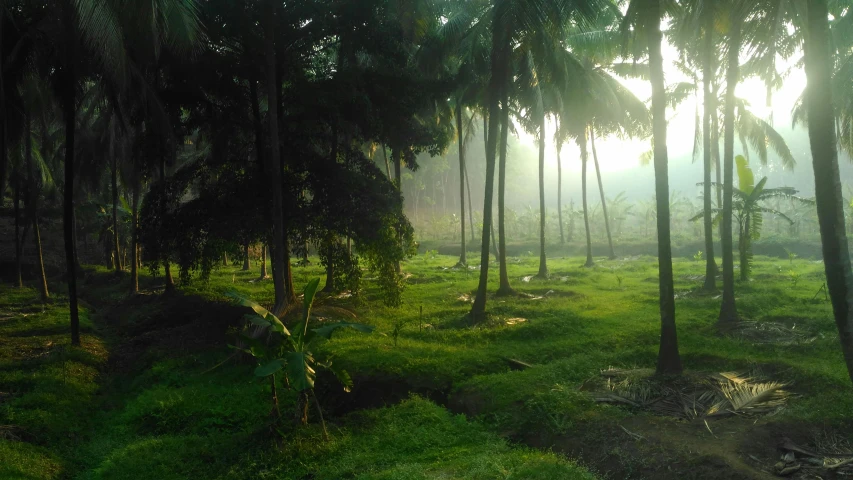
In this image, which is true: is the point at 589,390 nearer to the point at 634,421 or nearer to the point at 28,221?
the point at 634,421

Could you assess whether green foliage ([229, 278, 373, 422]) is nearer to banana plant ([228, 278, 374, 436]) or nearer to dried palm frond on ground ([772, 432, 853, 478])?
banana plant ([228, 278, 374, 436])

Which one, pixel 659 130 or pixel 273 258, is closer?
pixel 659 130

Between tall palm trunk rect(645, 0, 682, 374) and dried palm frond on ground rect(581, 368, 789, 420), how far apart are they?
1.39 ft

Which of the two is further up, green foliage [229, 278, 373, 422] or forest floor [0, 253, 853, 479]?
green foliage [229, 278, 373, 422]

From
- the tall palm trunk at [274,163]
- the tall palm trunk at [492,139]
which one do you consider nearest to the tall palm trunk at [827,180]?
the tall palm trunk at [492,139]

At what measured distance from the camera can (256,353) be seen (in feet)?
25.4

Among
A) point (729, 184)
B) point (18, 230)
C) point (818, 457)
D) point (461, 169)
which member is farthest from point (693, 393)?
point (18, 230)

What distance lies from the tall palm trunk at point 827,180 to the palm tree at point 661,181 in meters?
2.17

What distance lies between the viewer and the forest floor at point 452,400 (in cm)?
655

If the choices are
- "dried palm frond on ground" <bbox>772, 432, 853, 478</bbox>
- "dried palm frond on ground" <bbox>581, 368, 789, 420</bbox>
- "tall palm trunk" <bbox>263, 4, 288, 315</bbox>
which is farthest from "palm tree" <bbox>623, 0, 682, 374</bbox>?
"tall palm trunk" <bbox>263, 4, 288, 315</bbox>

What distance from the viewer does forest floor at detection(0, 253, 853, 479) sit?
655cm

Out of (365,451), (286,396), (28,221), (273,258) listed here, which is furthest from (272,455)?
(28,221)

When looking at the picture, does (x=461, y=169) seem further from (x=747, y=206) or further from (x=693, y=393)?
(x=693, y=393)

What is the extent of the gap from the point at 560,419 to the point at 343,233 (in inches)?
285
